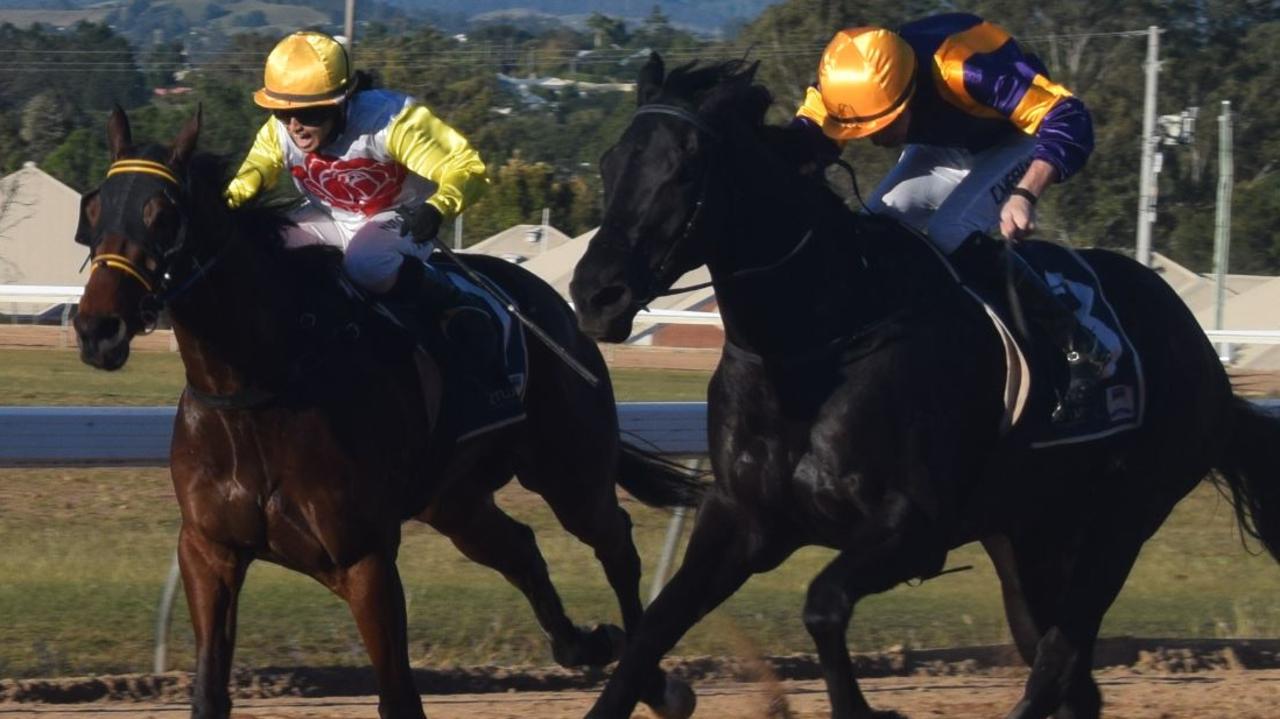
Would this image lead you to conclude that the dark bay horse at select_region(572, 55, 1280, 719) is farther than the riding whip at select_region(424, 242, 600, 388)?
No

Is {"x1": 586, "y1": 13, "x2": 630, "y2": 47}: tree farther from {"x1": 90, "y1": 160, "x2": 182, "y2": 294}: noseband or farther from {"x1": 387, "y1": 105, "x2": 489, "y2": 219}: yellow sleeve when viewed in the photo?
{"x1": 90, "y1": 160, "x2": 182, "y2": 294}: noseband

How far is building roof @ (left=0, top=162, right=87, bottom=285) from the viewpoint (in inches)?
1261

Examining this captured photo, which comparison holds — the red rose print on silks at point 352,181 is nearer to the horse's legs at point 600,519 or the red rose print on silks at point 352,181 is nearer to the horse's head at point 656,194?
the horse's legs at point 600,519

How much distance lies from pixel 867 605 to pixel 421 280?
3348mm

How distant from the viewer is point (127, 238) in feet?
14.6

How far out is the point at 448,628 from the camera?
286 inches

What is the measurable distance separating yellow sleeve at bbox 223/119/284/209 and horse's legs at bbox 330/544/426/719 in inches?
42.0

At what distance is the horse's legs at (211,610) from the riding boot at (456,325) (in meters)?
0.98

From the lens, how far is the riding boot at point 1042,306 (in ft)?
17.2

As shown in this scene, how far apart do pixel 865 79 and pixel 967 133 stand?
0.58 meters

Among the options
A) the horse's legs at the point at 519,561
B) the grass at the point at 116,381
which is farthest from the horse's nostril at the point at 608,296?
the grass at the point at 116,381

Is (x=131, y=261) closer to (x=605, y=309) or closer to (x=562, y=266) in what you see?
(x=605, y=309)

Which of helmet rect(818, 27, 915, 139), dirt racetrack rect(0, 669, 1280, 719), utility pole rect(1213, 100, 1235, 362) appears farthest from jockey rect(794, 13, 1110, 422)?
utility pole rect(1213, 100, 1235, 362)

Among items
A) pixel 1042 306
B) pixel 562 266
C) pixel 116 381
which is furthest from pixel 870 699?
pixel 562 266
